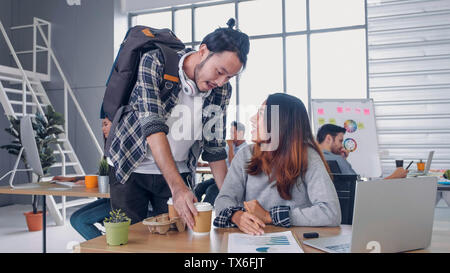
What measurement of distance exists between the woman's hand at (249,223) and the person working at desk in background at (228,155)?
2.16 metres

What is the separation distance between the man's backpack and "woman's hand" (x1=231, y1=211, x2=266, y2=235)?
55 cm

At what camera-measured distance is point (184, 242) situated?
1.07 meters

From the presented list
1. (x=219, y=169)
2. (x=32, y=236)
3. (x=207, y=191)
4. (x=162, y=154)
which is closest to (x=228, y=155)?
(x=207, y=191)

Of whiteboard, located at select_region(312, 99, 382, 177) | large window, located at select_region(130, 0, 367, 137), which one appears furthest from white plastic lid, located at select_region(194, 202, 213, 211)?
large window, located at select_region(130, 0, 367, 137)

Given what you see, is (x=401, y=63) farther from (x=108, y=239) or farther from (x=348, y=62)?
(x=108, y=239)

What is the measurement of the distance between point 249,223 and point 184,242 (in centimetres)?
24

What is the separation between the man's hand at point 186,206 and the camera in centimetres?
112

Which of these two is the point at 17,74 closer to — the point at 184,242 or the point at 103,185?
the point at 103,185

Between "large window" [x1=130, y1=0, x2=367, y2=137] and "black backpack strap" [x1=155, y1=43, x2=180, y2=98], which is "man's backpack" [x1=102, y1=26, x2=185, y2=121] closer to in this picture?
"black backpack strap" [x1=155, y1=43, x2=180, y2=98]

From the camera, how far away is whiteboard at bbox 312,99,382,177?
14.1ft

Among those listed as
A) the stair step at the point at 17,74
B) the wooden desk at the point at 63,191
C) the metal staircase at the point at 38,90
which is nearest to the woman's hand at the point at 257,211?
the wooden desk at the point at 63,191

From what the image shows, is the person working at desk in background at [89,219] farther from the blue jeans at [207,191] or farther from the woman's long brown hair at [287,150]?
the blue jeans at [207,191]
